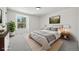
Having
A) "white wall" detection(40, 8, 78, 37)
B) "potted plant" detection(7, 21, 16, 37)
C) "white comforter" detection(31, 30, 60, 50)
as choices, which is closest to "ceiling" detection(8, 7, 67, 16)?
"white wall" detection(40, 8, 78, 37)

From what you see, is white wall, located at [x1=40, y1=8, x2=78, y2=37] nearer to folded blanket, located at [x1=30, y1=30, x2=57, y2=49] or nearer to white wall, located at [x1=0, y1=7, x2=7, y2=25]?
folded blanket, located at [x1=30, y1=30, x2=57, y2=49]

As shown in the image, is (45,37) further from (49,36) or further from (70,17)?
(70,17)

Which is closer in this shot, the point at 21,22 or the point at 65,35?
the point at 65,35

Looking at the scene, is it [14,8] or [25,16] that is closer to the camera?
[14,8]

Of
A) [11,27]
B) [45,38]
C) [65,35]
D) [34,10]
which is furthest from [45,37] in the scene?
[11,27]

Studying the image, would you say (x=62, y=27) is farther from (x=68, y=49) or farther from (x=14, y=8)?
(x=14, y=8)

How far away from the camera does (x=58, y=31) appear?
1564mm

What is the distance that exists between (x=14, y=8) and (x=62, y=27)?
0.93 meters

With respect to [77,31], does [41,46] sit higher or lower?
lower

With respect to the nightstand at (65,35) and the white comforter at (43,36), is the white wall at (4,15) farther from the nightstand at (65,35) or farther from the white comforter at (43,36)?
the nightstand at (65,35)

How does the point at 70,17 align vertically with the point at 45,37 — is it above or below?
above

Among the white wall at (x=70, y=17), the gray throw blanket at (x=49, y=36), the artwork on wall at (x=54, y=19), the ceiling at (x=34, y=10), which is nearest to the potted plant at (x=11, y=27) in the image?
the ceiling at (x=34, y=10)
